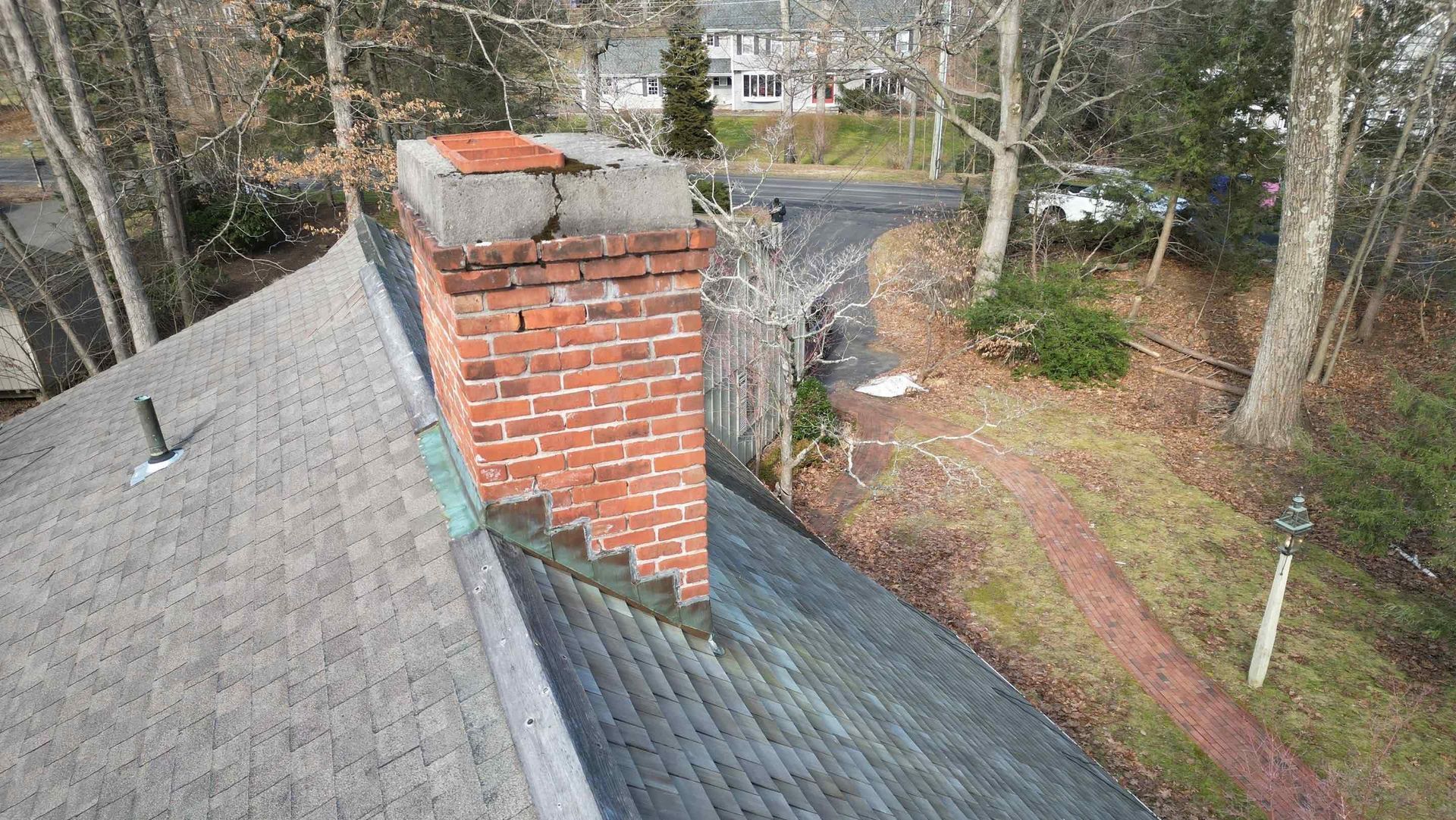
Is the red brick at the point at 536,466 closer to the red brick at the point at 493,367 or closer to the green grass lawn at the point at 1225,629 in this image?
the red brick at the point at 493,367

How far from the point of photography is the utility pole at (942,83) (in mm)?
18709

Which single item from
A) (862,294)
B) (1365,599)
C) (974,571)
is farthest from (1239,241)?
(974,571)

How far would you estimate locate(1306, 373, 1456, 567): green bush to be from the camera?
30.0ft

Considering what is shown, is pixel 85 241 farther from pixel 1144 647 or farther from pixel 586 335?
pixel 1144 647

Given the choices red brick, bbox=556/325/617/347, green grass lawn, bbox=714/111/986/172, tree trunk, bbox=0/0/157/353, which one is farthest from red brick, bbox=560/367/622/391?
green grass lawn, bbox=714/111/986/172

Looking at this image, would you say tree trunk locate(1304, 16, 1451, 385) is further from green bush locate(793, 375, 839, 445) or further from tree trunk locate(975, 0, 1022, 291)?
green bush locate(793, 375, 839, 445)

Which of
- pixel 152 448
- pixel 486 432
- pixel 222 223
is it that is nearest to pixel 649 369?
pixel 486 432

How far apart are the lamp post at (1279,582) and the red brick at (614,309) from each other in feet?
26.5

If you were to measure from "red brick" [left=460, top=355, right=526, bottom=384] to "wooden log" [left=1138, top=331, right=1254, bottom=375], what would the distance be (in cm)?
1764

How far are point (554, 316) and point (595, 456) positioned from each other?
0.59 m

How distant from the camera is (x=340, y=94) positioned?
54.5 ft

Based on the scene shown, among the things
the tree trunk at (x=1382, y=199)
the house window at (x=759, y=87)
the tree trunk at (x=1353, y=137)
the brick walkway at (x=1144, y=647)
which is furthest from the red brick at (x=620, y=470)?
the house window at (x=759, y=87)

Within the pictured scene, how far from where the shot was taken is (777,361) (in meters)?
14.0

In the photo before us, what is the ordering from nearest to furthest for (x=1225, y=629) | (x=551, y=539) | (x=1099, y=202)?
(x=551, y=539) → (x=1225, y=629) → (x=1099, y=202)
